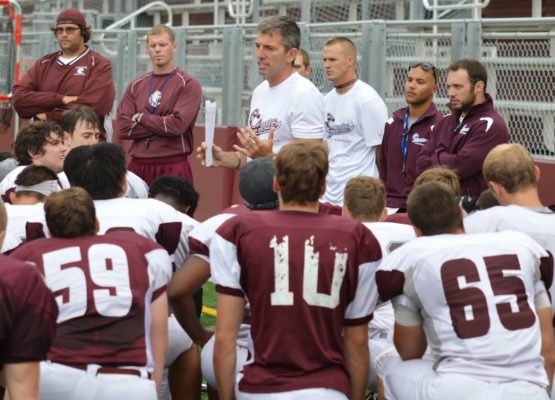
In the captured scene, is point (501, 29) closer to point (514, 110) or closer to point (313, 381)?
point (514, 110)

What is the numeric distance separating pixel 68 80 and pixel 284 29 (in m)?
2.64

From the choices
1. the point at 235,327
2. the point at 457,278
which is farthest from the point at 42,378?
the point at 457,278

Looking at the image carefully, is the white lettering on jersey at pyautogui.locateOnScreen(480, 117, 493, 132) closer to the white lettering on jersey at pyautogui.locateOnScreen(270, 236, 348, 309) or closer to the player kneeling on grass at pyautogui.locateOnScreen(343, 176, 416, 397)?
the player kneeling on grass at pyautogui.locateOnScreen(343, 176, 416, 397)

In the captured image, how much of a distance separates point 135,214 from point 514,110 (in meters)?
4.39

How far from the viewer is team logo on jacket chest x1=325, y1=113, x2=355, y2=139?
326 inches

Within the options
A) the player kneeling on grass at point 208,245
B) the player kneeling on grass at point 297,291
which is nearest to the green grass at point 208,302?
the player kneeling on grass at point 208,245

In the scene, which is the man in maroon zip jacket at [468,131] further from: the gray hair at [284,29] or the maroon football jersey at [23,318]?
Answer: the maroon football jersey at [23,318]

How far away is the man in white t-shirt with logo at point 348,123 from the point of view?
822cm

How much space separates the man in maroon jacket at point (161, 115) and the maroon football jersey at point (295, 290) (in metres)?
4.17

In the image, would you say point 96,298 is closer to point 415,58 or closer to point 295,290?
point 295,290

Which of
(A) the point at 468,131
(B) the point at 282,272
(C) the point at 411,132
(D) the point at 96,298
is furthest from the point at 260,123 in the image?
(D) the point at 96,298

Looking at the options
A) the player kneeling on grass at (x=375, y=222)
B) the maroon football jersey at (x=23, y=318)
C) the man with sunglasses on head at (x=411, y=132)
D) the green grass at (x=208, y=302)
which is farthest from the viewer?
the green grass at (x=208, y=302)

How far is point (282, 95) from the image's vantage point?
7152 mm

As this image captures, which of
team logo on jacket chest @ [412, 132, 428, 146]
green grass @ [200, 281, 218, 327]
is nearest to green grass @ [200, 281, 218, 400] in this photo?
green grass @ [200, 281, 218, 327]
